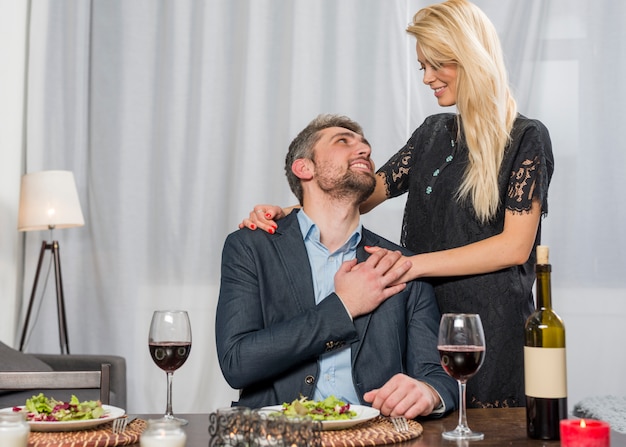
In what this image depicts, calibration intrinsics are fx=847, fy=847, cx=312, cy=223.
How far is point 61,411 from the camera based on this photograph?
144 cm

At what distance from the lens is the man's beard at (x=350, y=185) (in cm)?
214

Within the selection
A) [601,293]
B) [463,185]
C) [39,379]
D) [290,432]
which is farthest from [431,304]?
[601,293]

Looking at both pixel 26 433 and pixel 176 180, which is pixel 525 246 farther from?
pixel 176 180

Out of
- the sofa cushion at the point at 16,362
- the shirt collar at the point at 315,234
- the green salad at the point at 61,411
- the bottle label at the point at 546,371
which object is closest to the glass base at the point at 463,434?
the bottle label at the point at 546,371

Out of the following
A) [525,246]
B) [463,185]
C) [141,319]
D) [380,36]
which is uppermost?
[380,36]

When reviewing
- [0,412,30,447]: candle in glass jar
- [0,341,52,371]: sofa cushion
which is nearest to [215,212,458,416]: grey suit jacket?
[0,412,30,447]: candle in glass jar

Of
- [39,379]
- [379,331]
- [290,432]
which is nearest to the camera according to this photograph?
[290,432]

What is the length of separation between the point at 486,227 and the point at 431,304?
0.91 feet

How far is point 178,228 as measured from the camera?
4566mm

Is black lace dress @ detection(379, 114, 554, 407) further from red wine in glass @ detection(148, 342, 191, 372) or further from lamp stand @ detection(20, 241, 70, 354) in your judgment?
lamp stand @ detection(20, 241, 70, 354)

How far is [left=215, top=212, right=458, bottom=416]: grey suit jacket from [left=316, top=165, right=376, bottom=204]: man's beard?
4.8 inches

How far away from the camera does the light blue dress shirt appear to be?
73.8 inches

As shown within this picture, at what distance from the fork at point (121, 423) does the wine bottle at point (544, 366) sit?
67 cm

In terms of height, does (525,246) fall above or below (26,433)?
above
